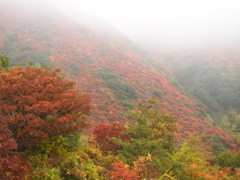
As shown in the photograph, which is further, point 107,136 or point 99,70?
point 99,70

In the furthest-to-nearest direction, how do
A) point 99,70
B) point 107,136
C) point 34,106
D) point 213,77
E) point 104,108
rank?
point 213,77
point 99,70
point 104,108
point 107,136
point 34,106

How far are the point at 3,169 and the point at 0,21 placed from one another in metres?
34.7

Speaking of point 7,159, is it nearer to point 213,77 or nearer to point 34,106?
point 34,106

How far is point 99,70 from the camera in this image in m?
23.9

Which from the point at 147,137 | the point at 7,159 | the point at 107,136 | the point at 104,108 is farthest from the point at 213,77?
the point at 7,159

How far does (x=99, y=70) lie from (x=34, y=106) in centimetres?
1956

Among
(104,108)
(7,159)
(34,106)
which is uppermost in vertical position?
(34,106)

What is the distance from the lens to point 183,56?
47625 mm

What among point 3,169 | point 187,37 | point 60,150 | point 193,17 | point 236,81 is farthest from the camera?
point 193,17

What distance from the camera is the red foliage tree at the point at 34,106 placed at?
4.55 m

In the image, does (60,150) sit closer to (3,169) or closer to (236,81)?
(3,169)

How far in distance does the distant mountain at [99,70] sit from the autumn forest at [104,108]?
14cm

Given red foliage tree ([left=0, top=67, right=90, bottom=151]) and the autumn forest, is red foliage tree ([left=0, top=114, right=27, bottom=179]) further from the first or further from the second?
red foliage tree ([left=0, top=67, right=90, bottom=151])

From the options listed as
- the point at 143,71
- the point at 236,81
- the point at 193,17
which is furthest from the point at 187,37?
the point at 143,71
